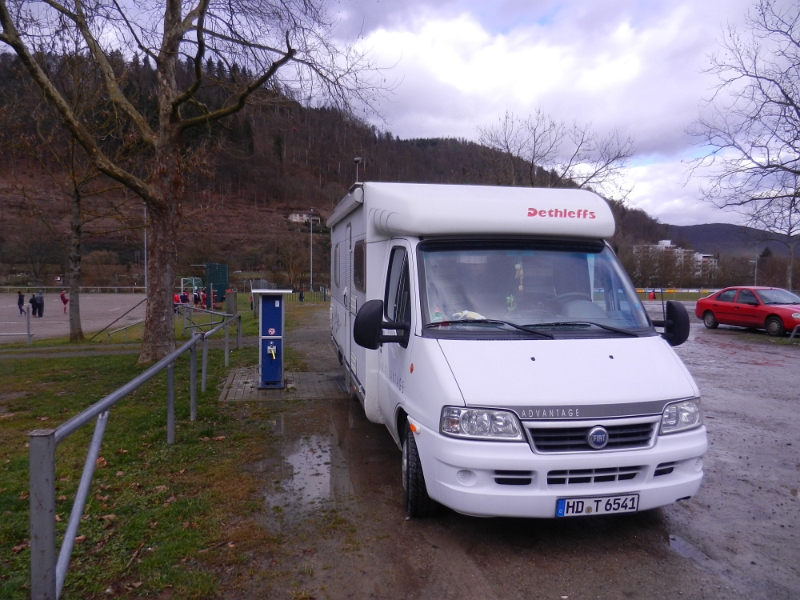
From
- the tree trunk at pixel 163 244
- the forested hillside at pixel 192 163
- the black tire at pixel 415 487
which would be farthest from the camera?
the forested hillside at pixel 192 163

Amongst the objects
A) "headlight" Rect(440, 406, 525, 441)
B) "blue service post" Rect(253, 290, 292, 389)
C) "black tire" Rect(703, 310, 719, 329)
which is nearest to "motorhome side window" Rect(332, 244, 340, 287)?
"blue service post" Rect(253, 290, 292, 389)

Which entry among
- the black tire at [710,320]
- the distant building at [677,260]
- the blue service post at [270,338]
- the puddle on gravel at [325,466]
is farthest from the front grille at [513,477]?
the distant building at [677,260]

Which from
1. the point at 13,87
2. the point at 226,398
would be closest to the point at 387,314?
the point at 226,398

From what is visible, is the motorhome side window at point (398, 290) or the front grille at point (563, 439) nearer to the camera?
the front grille at point (563, 439)

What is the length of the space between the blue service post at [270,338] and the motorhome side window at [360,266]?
7.88 ft

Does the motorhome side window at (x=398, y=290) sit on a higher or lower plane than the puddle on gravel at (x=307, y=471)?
higher

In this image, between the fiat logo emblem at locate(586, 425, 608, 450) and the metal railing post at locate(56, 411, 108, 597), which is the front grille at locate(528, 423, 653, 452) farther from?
the metal railing post at locate(56, 411, 108, 597)

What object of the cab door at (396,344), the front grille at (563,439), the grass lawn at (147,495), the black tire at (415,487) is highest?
the cab door at (396,344)

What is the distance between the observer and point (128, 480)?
5.55m

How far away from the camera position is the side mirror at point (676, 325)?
5.30 metres

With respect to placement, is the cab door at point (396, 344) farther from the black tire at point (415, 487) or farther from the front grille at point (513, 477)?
the front grille at point (513, 477)

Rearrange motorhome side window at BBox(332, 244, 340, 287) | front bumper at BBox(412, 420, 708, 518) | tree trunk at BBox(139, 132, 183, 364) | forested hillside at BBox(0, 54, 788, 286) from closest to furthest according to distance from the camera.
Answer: front bumper at BBox(412, 420, 708, 518), motorhome side window at BBox(332, 244, 340, 287), tree trunk at BBox(139, 132, 183, 364), forested hillside at BBox(0, 54, 788, 286)

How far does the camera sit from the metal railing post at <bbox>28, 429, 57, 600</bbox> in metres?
3.08

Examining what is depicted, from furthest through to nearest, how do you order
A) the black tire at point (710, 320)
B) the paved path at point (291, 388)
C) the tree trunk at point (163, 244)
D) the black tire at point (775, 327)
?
the black tire at point (710, 320), the black tire at point (775, 327), the tree trunk at point (163, 244), the paved path at point (291, 388)
